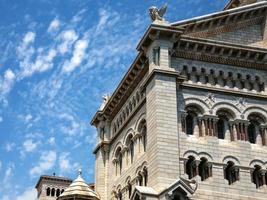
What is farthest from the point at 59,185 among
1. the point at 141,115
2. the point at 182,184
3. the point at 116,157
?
the point at 182,184

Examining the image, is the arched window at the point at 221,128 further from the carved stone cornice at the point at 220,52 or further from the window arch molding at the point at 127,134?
the window arch molding at the point at 127,134

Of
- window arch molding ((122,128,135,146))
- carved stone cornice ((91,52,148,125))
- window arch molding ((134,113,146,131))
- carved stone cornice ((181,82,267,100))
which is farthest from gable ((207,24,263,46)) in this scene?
window arch molding ((122,128,135,146))

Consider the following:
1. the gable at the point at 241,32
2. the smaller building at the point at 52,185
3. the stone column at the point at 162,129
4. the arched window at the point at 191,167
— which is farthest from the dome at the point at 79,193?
the smaller building at the point at 52,185

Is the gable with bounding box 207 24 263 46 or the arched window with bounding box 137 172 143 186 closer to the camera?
the arched window with bounding box 137 172 143 186

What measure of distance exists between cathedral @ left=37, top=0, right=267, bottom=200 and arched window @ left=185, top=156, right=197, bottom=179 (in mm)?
74

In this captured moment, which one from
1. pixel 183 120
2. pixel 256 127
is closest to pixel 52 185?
pixel 256 127

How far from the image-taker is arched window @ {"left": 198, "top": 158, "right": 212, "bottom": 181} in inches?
1529

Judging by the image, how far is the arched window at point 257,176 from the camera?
130ft

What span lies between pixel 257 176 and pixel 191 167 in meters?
4.62

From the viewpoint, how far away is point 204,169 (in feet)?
128

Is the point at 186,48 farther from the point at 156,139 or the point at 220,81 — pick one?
the point at 156,139

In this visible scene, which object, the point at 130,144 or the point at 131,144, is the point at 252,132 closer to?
the point at 131,144

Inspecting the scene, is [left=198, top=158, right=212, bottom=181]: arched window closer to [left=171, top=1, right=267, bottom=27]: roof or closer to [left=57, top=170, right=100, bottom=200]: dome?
[left=171, top=1, right=267, bottom=27]: roof

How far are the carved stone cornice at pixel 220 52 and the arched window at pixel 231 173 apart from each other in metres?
7.55
